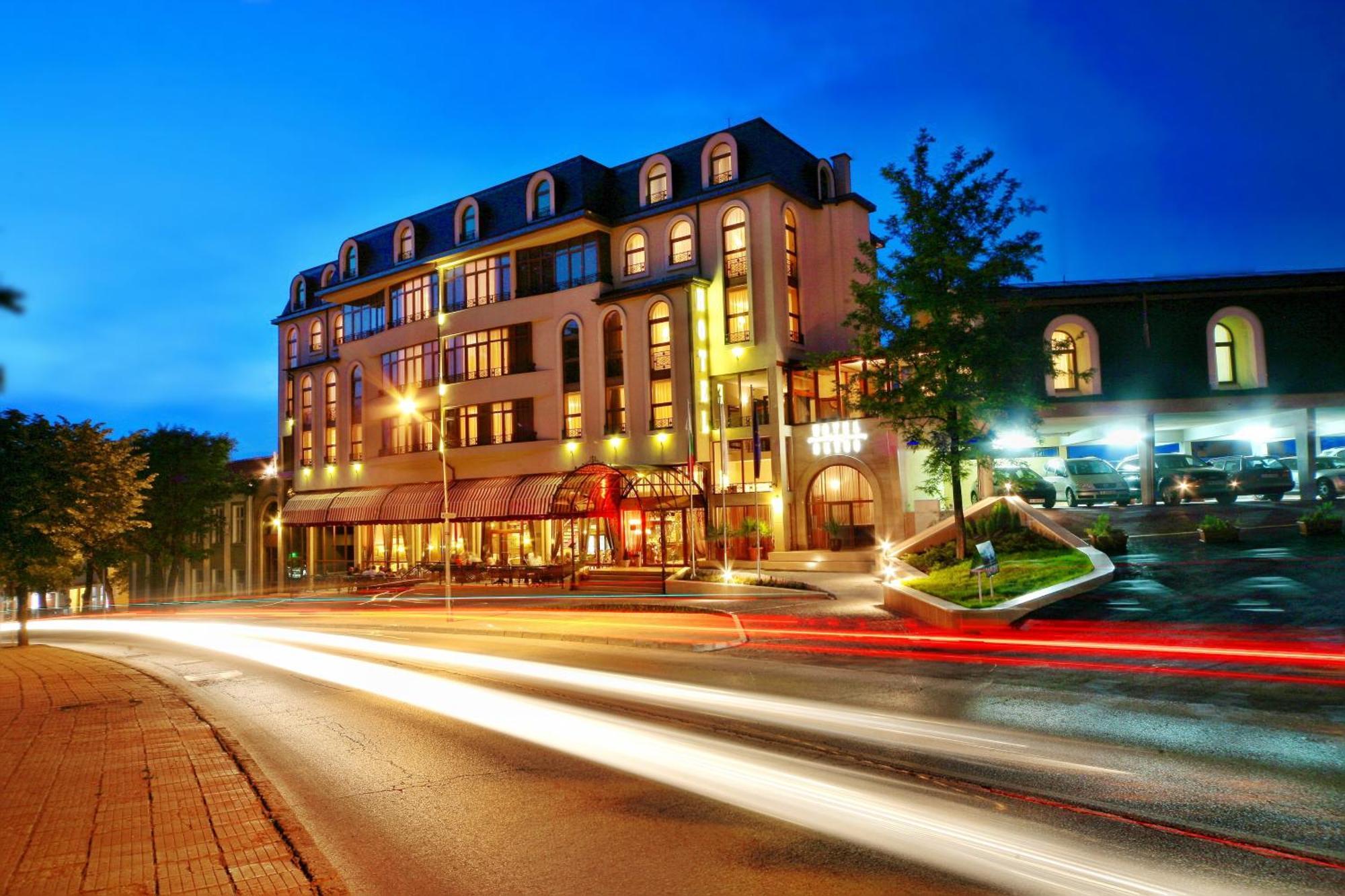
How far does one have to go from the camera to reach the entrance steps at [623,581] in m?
33.1

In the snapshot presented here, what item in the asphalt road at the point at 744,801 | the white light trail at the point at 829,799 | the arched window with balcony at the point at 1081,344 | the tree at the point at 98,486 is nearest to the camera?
the white light trail at the point at 829,799

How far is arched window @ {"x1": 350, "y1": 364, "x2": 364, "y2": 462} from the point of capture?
185 ft

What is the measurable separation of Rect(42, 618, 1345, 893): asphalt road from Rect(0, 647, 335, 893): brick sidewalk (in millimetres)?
535

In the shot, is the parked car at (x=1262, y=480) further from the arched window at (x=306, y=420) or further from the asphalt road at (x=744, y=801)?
the arched window at (x=306, y=420)

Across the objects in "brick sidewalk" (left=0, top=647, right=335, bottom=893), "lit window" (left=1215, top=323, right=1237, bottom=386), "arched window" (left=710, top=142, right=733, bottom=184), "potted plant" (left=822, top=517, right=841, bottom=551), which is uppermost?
"arched window" (left=710, top=142, right=733, bottom=184)

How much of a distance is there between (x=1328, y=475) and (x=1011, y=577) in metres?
16.8

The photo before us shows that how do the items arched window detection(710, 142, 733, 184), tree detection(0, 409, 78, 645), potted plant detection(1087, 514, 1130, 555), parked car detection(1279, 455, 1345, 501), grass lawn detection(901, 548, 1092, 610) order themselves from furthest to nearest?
arched window detection(710, 142, 733, 184), parked car detection(1279, 455, 1345, 501), potted plant detection(1087, 514, 1130, 555), tree detection(0, 409, 78, 645), grass lawn detection(901, 548, 1092, 610)

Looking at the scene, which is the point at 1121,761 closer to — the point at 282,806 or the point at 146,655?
the point at 282,806

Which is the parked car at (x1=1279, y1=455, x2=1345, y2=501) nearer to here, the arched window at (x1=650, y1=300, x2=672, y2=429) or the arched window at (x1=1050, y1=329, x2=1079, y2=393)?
the arched window at (x1=1050, y1=329, x2=1079, y2=393)

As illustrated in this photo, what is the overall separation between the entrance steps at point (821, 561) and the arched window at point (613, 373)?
1039cm

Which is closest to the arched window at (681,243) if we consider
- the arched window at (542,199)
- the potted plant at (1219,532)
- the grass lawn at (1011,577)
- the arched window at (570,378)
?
the arched window at (570,378)

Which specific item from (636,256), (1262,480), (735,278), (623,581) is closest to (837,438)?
(735,278)

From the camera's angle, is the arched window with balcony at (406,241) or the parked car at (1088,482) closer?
the parked car at (1088,482)

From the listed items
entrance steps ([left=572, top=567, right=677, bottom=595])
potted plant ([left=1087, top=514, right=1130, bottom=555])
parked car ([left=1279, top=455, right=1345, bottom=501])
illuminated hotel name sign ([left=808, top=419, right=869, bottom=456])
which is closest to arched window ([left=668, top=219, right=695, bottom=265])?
illuminated hotel name sign ([left=808, top=419, right=869, bottom=456])
